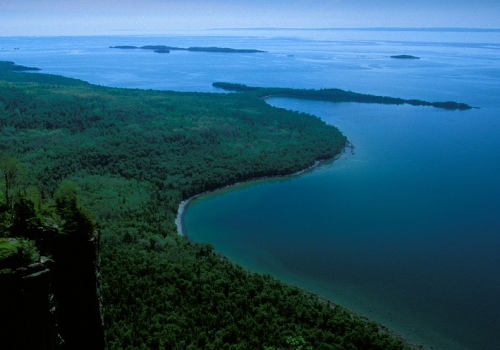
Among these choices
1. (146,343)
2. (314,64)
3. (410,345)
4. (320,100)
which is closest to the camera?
(146,343)

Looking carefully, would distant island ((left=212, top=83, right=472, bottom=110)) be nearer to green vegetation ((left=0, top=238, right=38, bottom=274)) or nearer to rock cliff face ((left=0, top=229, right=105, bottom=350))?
rock cliff face ((left=0, top=229, right=105, bottom=350))

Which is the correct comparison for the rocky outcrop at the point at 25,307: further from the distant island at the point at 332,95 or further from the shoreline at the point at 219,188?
the distant island at the point at 332,95

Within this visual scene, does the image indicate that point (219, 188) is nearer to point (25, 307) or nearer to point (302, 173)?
point (302, 173)

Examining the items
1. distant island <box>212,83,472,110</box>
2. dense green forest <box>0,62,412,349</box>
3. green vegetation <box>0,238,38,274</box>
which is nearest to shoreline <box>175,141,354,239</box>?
dense green forest <box>0,62,412,349</box>

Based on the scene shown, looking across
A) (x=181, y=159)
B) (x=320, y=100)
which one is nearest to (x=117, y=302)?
(x=181, y=159)

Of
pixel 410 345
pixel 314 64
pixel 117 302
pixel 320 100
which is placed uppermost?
pixel 314 64

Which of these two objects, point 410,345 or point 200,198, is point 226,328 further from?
point 200,198
